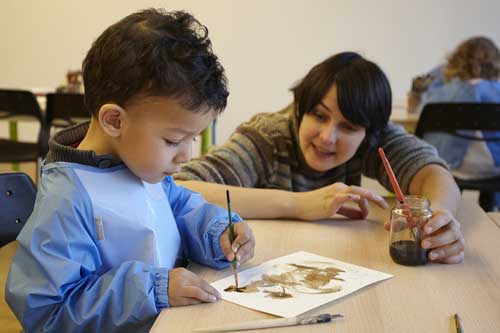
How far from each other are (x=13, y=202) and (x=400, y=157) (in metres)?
1.06

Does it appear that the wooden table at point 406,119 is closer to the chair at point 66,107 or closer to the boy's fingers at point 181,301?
the chair at point 66,107

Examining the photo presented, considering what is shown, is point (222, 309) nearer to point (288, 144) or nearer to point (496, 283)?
point (496, 283)

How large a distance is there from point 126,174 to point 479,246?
754 millimetres

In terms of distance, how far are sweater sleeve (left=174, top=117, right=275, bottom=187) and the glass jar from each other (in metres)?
0.60

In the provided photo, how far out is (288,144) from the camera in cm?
185

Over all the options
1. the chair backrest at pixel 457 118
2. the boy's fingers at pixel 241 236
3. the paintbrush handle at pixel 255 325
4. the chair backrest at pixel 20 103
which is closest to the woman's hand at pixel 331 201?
the boy's fingers at pixel 241 236

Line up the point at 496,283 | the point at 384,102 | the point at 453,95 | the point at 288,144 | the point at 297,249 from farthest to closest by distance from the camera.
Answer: the point at 453,95 → the point at 288,144 → the point at 384,102 → the point at 297,249 → the point at 496,283

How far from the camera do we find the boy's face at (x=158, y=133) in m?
1.02

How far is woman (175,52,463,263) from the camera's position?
1526 millimetres

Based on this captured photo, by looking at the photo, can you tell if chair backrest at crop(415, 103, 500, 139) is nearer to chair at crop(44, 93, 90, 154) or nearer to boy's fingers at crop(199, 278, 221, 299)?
chair at crop(44, 93, 90, 154)

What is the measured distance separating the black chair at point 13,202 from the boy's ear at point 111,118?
1.13ft

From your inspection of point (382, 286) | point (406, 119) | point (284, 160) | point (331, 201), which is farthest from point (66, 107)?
point (382, 286)

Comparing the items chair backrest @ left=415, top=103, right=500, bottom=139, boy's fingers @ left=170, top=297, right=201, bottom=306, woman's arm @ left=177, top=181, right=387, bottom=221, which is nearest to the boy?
boy's fingers @ left=170, top=297, right=201, bottom=306

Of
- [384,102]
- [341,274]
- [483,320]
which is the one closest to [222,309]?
[341,274]
